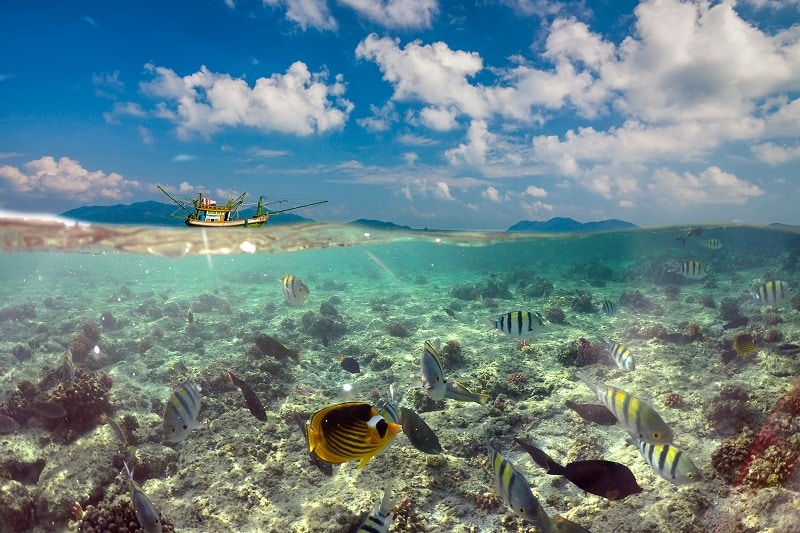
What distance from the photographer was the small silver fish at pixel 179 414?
16.8 feet

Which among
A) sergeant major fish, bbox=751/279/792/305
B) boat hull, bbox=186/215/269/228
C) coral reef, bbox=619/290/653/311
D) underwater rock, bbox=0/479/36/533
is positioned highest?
boat hull, bbox=186/215/269/228

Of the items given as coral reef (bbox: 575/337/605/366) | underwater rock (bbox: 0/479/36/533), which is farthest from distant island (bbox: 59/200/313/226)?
coral reef (bbox: 575/337/605/366)

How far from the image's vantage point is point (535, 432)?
824cm

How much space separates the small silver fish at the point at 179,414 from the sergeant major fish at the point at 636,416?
4906mm

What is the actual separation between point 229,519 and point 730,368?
40.1 feet

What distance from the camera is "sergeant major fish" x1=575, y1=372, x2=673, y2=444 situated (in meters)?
4.11

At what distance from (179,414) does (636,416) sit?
5556 mm

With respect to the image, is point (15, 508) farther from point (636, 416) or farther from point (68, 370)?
point (636, 416)

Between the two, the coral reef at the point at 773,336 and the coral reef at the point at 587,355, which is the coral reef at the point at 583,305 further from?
the coral reef at the point at 587,355

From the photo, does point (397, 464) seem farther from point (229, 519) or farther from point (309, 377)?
point (309, 377)

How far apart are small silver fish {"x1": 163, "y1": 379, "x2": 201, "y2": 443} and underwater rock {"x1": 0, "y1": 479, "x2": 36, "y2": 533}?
3751 millimetres

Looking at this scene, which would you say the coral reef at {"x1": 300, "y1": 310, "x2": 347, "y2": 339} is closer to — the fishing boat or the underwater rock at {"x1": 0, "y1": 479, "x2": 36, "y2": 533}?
the fishing boat

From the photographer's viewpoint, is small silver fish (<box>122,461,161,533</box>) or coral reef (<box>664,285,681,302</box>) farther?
coral reef (<box>664,285,681,302</box>)

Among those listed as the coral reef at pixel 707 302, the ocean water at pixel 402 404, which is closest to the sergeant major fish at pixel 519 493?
the ocean water at pixel 402 404
